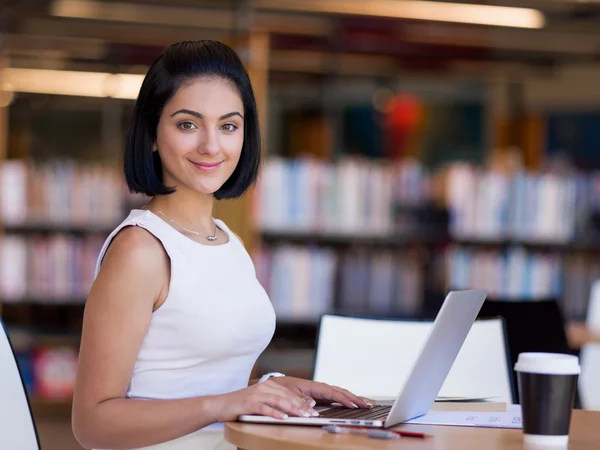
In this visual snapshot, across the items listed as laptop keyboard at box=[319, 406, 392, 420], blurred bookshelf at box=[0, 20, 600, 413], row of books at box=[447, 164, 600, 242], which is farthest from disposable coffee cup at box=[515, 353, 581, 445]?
row of books at box=[447, 164, 600, 242]

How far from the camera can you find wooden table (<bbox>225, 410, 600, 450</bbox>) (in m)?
1.57

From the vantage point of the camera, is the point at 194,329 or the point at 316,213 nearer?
the point at 194,329

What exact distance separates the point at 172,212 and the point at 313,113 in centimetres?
1111

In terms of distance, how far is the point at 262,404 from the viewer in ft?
5.70

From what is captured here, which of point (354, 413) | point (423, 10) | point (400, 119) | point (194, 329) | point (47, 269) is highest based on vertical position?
point (423, 10)

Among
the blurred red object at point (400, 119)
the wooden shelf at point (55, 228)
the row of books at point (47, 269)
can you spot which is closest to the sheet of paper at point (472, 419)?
the row of books at point (47, 269)

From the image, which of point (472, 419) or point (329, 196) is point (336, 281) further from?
point (472, 419)

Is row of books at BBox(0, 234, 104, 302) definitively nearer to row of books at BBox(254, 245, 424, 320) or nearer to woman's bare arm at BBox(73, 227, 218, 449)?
row of books at BBox(254, 245, 424, 320)

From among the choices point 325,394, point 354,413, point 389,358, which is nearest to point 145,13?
point 389,358

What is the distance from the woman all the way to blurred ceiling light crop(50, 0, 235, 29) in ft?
16.8

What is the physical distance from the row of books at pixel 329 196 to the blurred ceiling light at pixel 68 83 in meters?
4.37

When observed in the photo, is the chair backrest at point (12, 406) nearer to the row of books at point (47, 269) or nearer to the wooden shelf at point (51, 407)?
the row of books at point (47, 269)

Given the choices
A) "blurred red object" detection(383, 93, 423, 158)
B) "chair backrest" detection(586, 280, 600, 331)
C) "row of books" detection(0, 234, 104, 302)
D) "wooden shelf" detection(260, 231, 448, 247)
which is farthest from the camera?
"blurred red object" detection(383, 93, 423, 158)

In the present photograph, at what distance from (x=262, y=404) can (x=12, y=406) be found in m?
0.58
